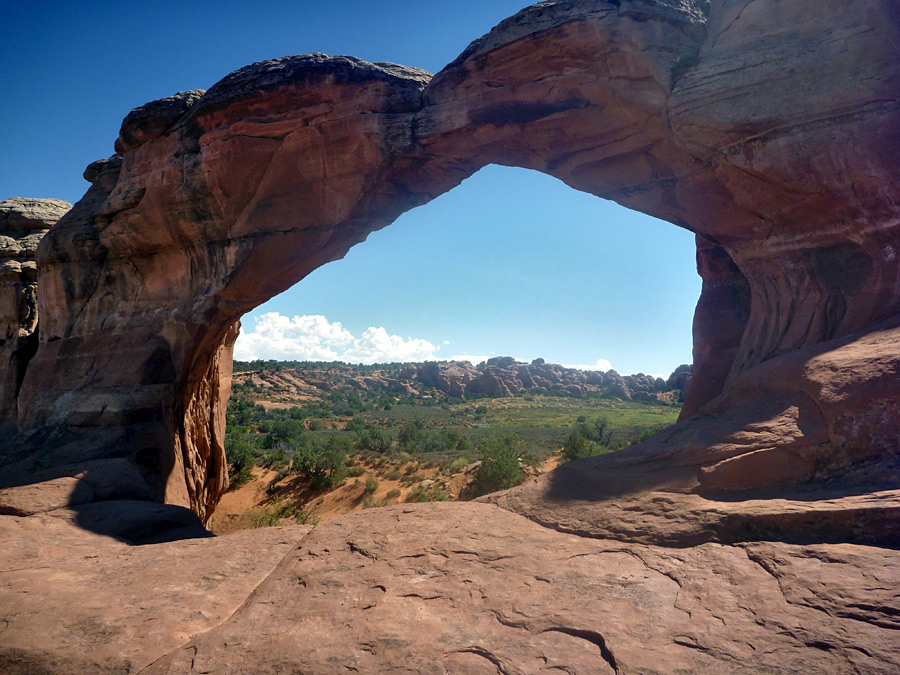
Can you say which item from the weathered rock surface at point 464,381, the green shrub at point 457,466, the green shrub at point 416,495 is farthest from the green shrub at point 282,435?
the weathered rock surface at point 464,381

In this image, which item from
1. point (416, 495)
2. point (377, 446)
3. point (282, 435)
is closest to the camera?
point (416, 495)

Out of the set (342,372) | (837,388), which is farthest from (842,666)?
(342,372)

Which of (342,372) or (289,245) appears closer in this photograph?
(289,245)

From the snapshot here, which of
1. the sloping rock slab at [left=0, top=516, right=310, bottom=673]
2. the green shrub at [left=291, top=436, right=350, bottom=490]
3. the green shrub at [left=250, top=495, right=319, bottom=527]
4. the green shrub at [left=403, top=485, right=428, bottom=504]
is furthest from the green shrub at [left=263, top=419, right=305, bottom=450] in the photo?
the sloping rock slab at [left=0, top=516, right=310, bottom=673]

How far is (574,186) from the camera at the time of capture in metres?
8.88

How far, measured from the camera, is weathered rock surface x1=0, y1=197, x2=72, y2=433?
10312 millimetres

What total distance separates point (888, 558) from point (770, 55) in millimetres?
6257

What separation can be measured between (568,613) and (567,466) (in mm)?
2848

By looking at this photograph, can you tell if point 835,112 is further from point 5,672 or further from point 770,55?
point 5,672

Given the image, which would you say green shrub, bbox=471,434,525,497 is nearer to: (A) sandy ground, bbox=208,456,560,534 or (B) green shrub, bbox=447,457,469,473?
(A) sandy ground, bbox=208,456,560,534

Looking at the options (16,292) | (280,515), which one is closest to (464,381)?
(280,515)

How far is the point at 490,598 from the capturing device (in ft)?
10.8

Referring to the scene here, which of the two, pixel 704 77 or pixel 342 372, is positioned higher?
pixel 704 77

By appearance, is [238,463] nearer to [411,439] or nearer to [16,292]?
[411,439]
